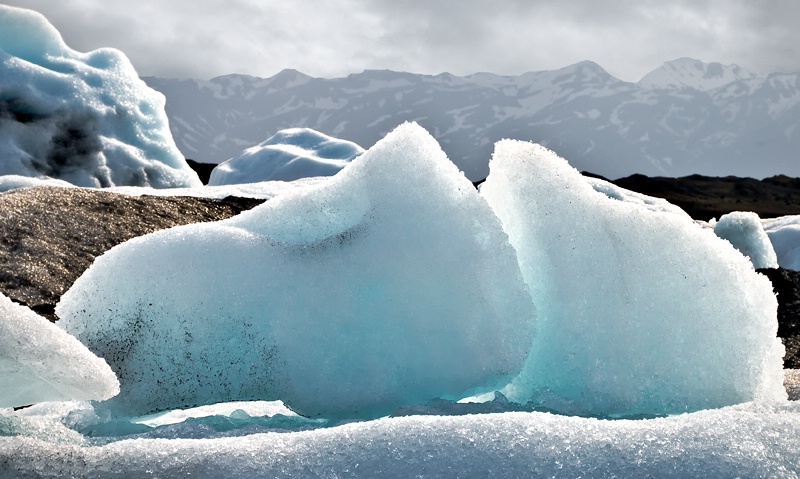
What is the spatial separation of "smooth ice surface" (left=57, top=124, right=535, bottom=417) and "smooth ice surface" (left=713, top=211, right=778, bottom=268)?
10376mm

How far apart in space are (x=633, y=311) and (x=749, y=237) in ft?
33.2

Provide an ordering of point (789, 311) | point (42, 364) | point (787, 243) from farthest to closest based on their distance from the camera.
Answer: point (787, 243) < point (789, 311) < point (42, 364)

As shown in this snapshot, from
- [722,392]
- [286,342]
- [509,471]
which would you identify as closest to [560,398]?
[722,392]

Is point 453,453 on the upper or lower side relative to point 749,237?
lower

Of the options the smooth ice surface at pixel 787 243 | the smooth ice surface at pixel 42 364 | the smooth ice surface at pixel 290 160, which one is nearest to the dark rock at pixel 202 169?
the smooth ice surface at pixel 290 160

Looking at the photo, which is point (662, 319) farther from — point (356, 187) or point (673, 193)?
point (673, 193)

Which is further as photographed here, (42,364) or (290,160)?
(290,160)

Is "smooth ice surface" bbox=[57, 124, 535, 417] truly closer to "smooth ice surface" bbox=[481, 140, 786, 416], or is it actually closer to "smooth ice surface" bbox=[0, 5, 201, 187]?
"smooth ice surface" bbox=[481, 140, 786, 416]

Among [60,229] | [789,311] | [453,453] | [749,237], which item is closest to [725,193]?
[749,237]

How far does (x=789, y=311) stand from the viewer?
8609 mm

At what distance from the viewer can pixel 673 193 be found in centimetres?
4134

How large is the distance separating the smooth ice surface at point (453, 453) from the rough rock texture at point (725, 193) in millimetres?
36616

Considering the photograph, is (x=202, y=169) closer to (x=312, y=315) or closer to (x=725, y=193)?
(x=725, y=193)

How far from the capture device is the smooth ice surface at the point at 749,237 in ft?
41.3
